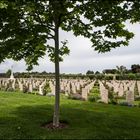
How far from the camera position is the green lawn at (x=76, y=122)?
13195 millimetres

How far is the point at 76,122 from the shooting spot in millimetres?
15344

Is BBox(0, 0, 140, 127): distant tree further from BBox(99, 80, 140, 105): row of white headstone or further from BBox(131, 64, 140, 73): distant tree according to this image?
BBox(131, 64, 140, 73): distant tree

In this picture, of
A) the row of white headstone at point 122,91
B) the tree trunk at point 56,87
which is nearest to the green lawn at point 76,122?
the tree trunk at point 56,87

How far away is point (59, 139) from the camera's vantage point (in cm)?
1259

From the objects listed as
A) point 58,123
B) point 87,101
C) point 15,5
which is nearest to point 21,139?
point 58,123

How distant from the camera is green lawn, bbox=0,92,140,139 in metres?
13.2

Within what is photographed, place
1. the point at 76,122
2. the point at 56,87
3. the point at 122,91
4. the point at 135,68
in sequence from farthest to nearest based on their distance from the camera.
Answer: the point at 135,68 → the point at 122,91 → the point at 76,122 → the point at 56,87

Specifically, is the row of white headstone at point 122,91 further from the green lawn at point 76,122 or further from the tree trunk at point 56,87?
the tree trunk at point 56,87

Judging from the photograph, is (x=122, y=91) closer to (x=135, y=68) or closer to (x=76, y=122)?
(x=76, y=122)

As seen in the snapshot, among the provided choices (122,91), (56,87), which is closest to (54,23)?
(56,87)

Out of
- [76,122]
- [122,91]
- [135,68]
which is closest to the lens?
[76,122]

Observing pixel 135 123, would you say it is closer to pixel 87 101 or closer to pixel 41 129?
pixel 41 129

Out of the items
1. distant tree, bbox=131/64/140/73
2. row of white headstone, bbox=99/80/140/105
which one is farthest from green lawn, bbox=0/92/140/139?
distant tree, bbox=131/64/140/73

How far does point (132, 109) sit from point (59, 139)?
766 centimetres
